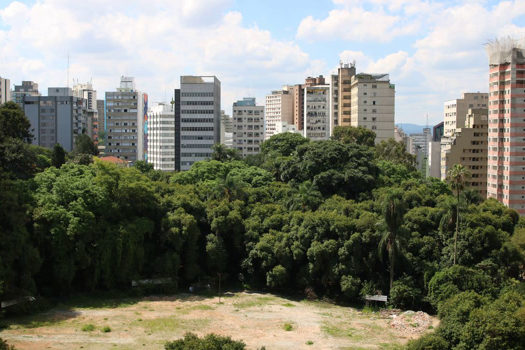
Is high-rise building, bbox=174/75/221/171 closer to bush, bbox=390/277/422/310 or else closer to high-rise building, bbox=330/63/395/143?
high-rise building, bbox=330/63/395/143

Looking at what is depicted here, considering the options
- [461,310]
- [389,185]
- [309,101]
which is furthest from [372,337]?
[309,101]

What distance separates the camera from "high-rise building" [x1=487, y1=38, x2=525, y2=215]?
6306 cm

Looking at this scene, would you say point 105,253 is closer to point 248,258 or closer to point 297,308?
point 248,258

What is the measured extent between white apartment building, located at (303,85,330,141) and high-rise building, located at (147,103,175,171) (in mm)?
25888

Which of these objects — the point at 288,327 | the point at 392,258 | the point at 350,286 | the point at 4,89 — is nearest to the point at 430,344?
the point at 288,327

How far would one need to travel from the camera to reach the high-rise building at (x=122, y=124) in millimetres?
115500

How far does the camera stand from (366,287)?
37688 mm

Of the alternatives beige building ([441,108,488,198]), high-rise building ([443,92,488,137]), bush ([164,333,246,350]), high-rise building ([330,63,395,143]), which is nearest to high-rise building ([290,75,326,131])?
high-rise building ([443,92,488,137])

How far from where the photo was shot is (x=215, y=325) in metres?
32.6

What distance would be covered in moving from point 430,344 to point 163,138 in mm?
89634

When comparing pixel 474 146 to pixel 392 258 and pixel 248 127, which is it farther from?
pixel 392 258

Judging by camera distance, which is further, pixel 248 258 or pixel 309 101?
pixel 309 101

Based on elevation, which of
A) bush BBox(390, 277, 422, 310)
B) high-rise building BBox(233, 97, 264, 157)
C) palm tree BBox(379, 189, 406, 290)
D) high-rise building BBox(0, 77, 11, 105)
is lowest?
bush BBox(390, 277, 422, 310)

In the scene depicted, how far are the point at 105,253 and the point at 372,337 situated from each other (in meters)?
Result: 17.8
